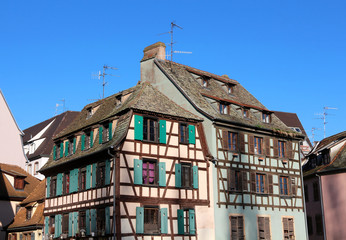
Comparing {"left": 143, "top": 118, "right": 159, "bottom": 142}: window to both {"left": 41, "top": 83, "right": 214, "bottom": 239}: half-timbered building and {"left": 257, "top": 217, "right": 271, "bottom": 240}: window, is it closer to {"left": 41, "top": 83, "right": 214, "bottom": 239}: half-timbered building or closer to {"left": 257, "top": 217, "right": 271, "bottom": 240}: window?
{"left": 41, "top": 83, "right": 214, "bottom": 239}: half-timbered building

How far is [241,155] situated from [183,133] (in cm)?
506

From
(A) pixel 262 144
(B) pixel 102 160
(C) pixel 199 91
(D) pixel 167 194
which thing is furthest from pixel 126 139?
(A) pixel 262 144

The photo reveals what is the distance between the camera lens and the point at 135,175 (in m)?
31.5

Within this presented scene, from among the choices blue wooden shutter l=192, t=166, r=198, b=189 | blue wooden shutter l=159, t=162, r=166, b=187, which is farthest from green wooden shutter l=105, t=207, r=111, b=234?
blue wooden shutter l=192, t=166, r=198, b=189

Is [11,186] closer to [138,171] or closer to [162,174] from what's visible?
[138,171]

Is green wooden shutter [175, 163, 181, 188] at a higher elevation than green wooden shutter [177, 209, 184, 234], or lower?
higher

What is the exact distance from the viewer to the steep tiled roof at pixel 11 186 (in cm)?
4394

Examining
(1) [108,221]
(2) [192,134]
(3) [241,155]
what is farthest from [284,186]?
(1) [108,221]

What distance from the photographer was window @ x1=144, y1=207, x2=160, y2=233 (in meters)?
31.4

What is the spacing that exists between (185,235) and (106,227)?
510cm

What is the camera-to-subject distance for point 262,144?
39281 mm

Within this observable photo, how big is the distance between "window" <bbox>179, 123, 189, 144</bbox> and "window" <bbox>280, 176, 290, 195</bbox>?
923 centimetres

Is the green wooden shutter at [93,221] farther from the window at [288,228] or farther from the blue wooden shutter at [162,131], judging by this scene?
the window at [288,228]

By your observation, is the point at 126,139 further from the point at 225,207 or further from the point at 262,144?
the point at 262,144
